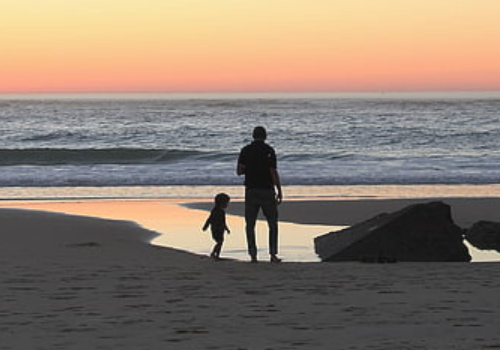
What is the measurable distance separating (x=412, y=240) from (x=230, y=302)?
4.02 m

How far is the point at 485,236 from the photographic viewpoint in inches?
491

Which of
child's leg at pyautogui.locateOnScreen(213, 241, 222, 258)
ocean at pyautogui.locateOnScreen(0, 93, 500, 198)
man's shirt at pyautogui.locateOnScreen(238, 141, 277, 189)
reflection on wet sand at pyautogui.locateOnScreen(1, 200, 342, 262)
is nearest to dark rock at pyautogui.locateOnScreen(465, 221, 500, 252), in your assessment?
reflection on wet sand at pyautogui.locateOnScreen(1, 200, 342, 262)

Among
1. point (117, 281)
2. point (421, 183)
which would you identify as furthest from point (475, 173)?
point (117, 281)

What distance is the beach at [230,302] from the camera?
6.14 m

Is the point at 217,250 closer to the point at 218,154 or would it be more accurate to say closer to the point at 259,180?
the point at 259,180

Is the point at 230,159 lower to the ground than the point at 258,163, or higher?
lower

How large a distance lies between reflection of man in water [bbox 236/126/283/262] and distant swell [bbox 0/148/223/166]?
26108 mm

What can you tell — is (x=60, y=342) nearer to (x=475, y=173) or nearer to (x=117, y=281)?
(x=117, y=281)

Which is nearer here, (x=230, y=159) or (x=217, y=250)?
(x=217, y=250)

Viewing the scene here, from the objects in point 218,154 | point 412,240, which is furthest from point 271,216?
point 218,154

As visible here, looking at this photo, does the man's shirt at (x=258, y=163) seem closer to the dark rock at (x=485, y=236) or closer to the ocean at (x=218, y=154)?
the dark rock at (x=485, y=236)

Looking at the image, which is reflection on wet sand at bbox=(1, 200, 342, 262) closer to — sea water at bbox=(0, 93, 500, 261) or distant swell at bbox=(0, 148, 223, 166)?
sea water at bbox=(0, 93, 500, 261)

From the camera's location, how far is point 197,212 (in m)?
17.1

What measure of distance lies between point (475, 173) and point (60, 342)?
24.5m
